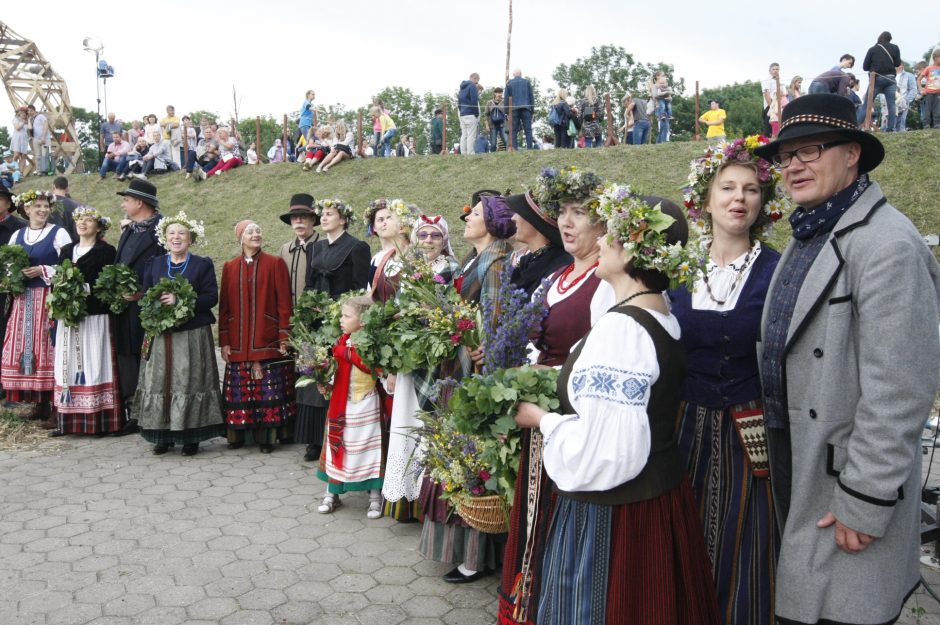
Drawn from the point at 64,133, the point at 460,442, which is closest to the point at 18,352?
the point at 460,442

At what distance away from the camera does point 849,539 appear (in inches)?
89.6

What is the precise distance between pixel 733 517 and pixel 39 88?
2623cm

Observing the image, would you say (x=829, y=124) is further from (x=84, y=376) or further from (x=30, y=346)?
(x=30, y=346)

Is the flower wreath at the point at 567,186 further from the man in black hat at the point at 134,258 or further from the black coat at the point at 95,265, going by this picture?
the black coat at the point at 95,265

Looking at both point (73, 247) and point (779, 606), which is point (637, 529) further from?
point (73, 247)

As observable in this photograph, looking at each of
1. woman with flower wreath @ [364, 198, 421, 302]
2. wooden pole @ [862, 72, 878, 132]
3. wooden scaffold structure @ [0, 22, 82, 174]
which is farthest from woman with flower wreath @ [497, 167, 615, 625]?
wooden scaffold structure @ [0, 22, 82, 174]

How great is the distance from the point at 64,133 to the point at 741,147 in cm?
2655

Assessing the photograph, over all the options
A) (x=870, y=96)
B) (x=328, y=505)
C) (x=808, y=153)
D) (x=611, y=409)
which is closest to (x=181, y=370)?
(x=328, y=505)

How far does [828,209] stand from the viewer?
2496mm

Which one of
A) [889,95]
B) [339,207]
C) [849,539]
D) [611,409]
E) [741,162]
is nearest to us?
[611,409]

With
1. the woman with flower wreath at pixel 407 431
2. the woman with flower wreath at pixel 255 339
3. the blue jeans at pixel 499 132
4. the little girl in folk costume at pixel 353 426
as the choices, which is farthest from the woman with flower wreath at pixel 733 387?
the blue jeans at pixel 499 132

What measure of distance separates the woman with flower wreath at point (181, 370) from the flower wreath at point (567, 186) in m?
3.98

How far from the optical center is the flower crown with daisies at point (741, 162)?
3000 millimetres

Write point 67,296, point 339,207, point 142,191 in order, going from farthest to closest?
point 142,191, point 67,296, point 339,207
